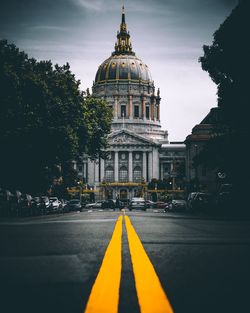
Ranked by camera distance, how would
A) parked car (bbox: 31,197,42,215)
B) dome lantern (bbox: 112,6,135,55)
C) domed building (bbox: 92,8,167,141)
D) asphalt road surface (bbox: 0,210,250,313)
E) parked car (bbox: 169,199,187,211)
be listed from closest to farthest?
asphalt road surface (bbox: 0,210,250,313), parked car (bbox: 31,197,42,215), parked car (bbox: 169,199,187,211), domed building (bbox: 92,8,167,141), dome lantern (bbox: 112,6,135,55)

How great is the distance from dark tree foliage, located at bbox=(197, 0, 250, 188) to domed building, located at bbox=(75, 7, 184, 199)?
110 metres

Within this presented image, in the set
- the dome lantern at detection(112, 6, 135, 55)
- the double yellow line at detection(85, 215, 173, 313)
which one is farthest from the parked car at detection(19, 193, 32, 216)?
the dome lantern at detection(112, 6, 135, 55)

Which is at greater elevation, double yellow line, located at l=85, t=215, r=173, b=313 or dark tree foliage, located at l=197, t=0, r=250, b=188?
dark tree foliage, located at l=197, t=0, r=250, b=188

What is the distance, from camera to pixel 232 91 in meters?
32.0

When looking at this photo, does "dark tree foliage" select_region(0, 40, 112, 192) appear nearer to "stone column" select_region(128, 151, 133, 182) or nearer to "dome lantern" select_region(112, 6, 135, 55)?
"stone column" select_region(128, 151, 133, 182)

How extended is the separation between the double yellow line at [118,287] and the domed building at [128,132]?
136 m

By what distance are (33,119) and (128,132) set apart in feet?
375

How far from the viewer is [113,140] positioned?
15150 centimetres

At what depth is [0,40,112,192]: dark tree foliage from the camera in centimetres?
3534

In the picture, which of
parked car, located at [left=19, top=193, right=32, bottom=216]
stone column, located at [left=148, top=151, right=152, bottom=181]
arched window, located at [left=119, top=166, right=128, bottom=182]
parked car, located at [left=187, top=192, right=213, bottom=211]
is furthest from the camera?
stone column, located at [left=148, top=151, right=152, bottom=181]

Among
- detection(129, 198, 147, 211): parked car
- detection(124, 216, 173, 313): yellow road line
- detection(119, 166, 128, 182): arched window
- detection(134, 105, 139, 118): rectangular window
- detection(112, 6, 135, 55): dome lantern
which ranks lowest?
detection(124, 216, 173, 313): yellow road line

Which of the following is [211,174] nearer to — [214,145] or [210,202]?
[210,202]

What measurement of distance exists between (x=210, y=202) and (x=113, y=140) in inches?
4366

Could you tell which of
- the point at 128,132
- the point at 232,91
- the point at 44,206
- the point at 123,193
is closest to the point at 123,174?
the point at 123,193
